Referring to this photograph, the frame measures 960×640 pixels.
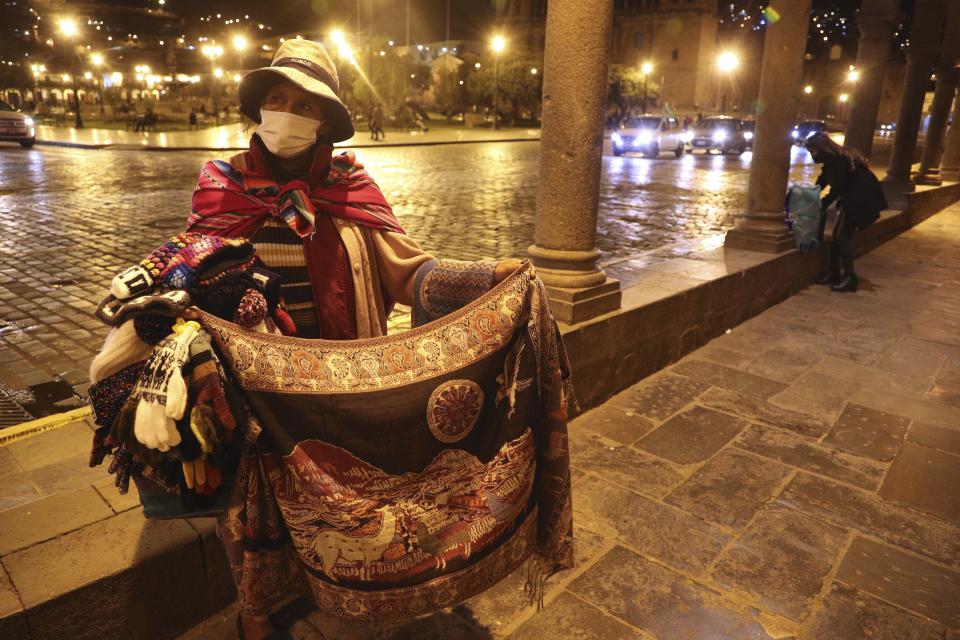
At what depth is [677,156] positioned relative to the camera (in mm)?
27125

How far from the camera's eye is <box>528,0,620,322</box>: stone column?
159 inches

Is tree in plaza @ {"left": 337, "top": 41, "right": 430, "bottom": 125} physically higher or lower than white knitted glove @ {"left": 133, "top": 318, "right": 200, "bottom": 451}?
higher

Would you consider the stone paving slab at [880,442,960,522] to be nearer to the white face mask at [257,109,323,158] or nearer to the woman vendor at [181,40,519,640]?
the woman vendor at [181,40,519,640]

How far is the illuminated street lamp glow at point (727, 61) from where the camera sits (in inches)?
2689

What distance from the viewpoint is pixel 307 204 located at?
7.22ft

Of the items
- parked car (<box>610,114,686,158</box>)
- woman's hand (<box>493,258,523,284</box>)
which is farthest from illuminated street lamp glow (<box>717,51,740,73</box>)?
woman's hand (<box>493,258,523,284</box>)

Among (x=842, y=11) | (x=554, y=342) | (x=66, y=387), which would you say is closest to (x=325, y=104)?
(x=554, y=342)

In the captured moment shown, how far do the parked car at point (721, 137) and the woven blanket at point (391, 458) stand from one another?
31240mm

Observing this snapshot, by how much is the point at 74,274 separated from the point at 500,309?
6.34 metres

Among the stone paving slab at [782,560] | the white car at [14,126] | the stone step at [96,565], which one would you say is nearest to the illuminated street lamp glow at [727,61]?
the white car at [14,126]

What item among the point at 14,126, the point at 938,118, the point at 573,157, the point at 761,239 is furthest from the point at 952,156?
the point at 14,126

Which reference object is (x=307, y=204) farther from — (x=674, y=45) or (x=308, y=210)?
(x=674, y=45)

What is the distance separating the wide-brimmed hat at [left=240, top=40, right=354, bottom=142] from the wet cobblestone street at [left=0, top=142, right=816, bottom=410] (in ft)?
9.20

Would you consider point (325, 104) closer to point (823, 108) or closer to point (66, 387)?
point (66, 387)
